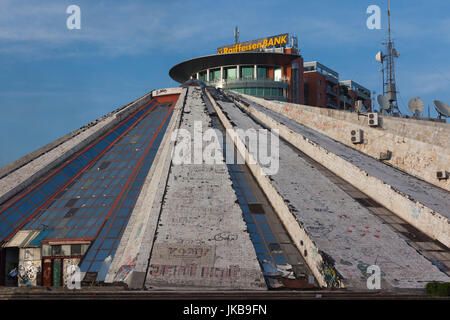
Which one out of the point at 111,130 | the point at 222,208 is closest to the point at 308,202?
the point at 222,208

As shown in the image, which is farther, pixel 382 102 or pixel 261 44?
pixel 261 44

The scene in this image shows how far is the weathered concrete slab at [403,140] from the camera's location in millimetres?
20875

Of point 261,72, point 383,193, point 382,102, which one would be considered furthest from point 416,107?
point 383,193

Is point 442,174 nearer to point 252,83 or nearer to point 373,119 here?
point 373,119

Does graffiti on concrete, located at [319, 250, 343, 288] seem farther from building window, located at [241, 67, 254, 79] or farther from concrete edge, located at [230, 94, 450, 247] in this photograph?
building window, located at [241, 67, 254, 79]

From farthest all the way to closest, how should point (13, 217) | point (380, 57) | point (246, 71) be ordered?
point (246, 71), point (380, 57), point (13, 217)

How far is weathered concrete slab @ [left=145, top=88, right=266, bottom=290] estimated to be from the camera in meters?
11.7

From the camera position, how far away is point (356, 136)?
25656 millimetres

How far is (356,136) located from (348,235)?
41.6ft

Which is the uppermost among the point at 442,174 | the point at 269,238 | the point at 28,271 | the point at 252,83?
the point at 252,83

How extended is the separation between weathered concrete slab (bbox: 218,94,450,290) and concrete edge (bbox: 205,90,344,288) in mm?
158

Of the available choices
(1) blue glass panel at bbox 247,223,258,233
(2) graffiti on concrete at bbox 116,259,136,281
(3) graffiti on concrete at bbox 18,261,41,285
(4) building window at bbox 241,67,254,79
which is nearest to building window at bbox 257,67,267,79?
(4) building window at bbox 241,67,254,79

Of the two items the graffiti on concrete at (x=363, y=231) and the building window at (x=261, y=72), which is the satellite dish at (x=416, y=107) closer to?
the building window at (x=261, y=72)
